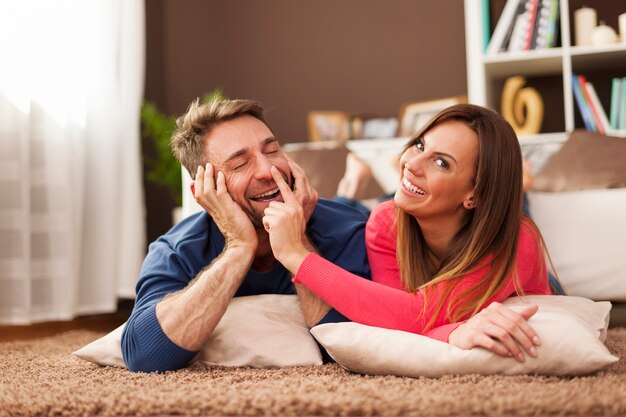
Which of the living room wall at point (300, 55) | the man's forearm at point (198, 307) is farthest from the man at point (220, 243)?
the living room wall at point (300, 55)

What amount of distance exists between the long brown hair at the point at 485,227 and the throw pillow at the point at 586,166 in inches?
33.9

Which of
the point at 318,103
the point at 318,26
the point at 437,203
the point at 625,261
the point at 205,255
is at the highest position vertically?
the point at 318,26

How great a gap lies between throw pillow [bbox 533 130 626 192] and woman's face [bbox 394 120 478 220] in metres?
0.94

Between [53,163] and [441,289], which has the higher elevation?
[53,163]

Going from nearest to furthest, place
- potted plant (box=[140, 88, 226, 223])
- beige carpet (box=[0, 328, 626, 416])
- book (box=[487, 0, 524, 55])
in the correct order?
1. beige carpet (box=[0, 328, 626, 416])
2. book (box=[487, 0, 524, 55])
3. potted plant (box=[140, 88, 226, 223])

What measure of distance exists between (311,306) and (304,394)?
0.50 metres

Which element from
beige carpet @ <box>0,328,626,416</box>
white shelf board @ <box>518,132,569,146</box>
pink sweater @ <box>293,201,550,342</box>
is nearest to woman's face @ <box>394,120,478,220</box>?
pink sweater @ <box>293,201,550,342</box>

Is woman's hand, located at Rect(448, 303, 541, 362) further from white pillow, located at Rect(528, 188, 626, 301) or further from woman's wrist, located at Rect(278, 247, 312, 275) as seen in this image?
white pillow, located at Rect(528, 188, 626, 301)

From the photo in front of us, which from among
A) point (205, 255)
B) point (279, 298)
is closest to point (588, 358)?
point (279, 298)

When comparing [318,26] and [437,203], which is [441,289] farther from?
[318,26]

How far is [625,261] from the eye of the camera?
7.17 ft

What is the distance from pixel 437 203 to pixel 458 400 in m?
0.62

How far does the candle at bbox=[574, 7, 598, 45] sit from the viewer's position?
10.6ft

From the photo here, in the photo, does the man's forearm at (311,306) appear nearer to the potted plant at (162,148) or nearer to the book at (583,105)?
the potted plant at (162,148)
